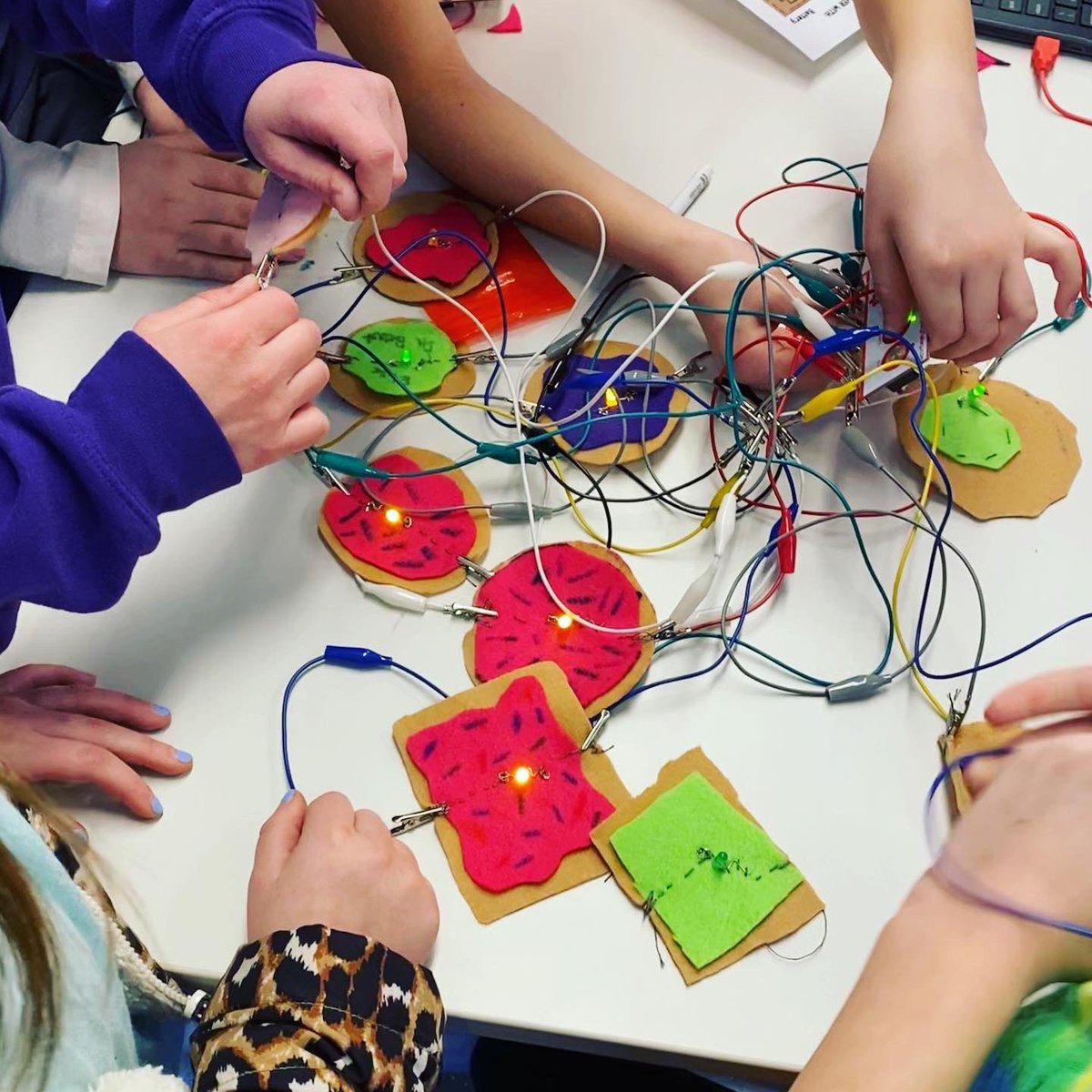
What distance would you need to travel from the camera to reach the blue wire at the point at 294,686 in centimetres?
59

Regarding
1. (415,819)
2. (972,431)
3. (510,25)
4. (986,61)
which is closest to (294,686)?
(415,819)

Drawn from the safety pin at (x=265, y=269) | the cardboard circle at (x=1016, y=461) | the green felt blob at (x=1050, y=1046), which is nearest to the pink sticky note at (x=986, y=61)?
the cardboard circle at (x=1016, y=461)

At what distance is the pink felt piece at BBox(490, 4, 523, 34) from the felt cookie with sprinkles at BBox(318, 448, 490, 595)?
48 centimetres

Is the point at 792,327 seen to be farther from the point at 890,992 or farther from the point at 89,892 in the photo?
the point at 89,892

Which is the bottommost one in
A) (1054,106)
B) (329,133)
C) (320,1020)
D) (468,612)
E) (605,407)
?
(320,1020)

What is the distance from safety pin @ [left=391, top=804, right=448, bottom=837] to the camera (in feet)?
1.88

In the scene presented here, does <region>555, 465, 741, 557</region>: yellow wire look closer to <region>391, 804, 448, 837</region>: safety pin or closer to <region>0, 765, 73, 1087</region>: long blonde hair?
<region>391, 804, 448, 837</region>: safety pin

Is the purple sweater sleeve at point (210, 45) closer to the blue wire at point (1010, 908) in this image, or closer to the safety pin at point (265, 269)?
the safety pin at point (265, 269)

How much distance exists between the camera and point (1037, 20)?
36.2 inches

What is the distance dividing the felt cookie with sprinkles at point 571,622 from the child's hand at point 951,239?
11.0 inches

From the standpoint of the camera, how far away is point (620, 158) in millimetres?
857

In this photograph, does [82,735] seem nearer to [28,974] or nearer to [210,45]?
[28,974]

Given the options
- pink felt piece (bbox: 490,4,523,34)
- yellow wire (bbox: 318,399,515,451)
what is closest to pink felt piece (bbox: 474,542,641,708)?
yellow wire (bbox: 318,399,515,451)

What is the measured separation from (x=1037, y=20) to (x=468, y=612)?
803 mm
